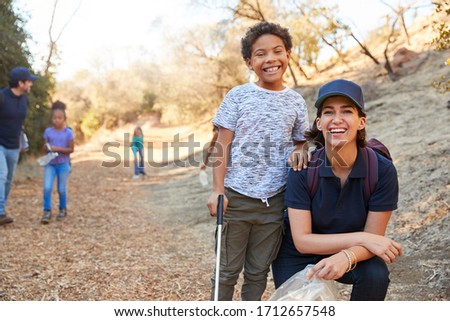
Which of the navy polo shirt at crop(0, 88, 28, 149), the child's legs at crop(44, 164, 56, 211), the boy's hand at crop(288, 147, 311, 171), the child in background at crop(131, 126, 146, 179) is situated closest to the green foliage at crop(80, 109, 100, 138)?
the child in background at crop(131, 126, 146, 179)

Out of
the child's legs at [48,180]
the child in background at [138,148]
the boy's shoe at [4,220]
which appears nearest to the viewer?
the boy's shoe at [4,220]

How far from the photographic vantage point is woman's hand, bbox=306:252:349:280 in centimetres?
220

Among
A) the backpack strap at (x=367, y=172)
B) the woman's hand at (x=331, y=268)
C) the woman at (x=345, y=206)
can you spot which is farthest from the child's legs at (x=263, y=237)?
the woman's hand at (x=331, y=268)

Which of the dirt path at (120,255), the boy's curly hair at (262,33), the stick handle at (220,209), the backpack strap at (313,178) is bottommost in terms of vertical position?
the dirt path at (120,255)

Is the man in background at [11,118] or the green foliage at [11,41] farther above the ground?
the green foliage at [11,41]

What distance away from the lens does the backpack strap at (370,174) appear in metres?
2.36

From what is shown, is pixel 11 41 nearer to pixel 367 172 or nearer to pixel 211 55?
pixel 367 172

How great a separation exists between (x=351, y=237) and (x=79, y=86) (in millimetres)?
43332

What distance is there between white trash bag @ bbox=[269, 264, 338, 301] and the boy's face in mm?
1112

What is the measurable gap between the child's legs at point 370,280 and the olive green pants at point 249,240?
1.85ft

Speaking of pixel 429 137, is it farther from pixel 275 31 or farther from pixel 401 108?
pixel 275 31

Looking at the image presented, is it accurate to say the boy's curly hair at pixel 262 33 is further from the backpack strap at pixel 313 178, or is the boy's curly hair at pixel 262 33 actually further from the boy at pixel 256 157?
the backpack strap at pixel 313 178

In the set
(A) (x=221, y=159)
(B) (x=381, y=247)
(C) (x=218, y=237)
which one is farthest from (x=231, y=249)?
(B) (x=381, y=247)

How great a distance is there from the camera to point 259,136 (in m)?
2.72
